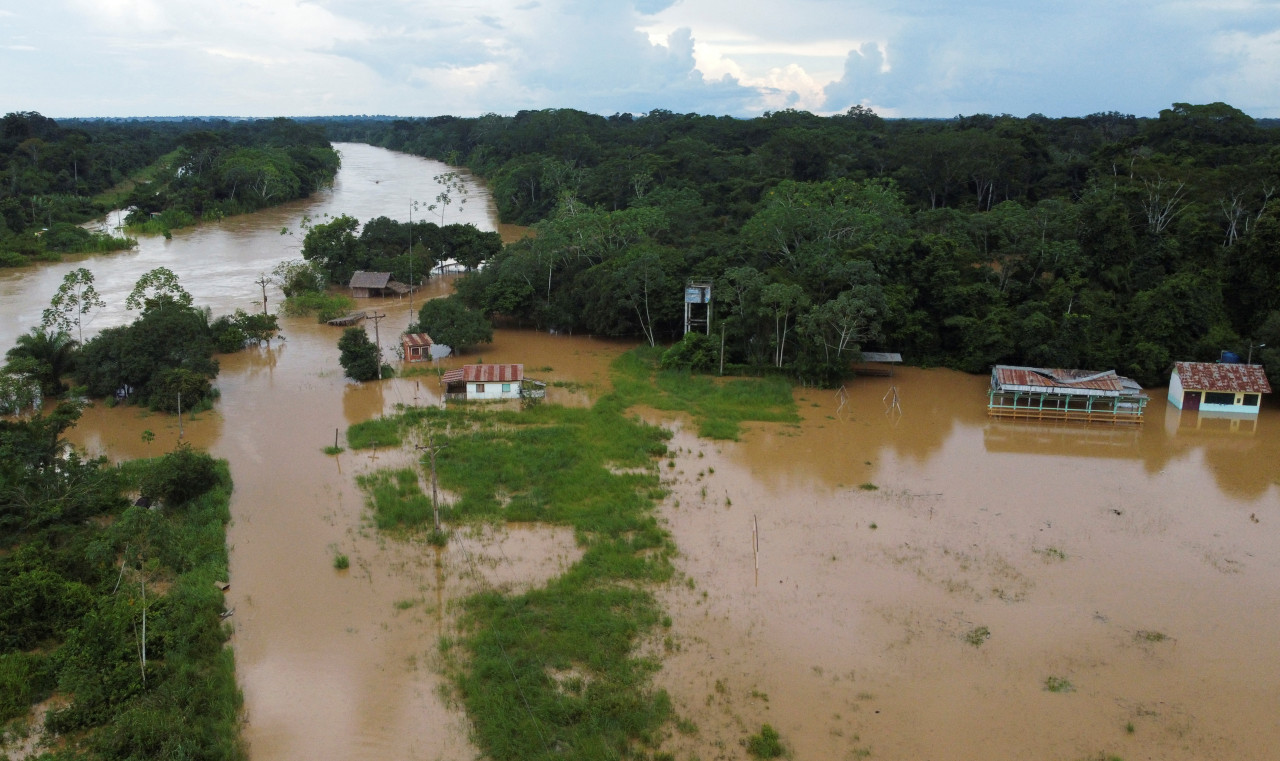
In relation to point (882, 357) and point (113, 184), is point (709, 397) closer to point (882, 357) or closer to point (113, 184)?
point (882, 357)

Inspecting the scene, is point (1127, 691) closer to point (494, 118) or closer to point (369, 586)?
point (369, 586)

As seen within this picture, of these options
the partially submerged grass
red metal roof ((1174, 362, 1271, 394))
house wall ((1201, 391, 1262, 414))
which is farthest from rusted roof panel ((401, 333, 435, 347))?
house wall ((1201, 391, 1262, 414))

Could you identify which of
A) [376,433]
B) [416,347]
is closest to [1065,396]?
[376,433]

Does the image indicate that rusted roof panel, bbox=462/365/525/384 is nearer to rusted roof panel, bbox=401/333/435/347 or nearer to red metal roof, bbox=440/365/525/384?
red metal roof, bbox=440/365/525/384

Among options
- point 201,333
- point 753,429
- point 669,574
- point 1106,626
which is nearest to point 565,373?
point 753,429

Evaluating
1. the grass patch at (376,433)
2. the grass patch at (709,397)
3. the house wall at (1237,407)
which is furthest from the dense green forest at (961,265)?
the grass patch at (376,433)
